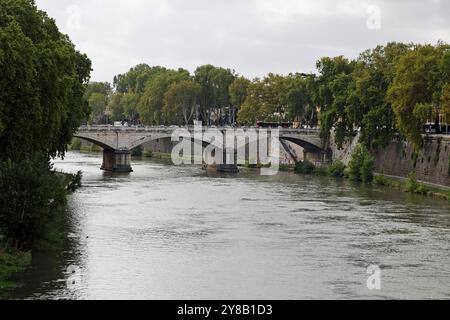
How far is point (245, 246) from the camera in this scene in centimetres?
3353

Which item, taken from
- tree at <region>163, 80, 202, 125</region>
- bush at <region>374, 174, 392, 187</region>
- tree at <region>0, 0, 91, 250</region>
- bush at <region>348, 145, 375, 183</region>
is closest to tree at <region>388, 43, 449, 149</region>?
bush at <region>374, 174, 392, 187</region>

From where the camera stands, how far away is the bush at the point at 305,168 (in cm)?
7019

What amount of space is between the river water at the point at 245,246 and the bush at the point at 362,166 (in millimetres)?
6105

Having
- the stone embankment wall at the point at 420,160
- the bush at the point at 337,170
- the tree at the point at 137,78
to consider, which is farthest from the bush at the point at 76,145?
the bush at the point at 337,170

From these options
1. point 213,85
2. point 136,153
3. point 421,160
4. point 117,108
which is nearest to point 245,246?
point 421,160

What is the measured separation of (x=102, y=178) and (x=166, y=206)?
17.4 metres

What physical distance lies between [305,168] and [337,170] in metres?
4.87

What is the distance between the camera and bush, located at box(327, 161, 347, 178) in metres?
65.6

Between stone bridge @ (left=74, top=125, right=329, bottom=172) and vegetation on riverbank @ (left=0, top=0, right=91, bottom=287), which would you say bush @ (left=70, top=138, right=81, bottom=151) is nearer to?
stone bridge @ (left=74, top=125, right=329, bottom=172)

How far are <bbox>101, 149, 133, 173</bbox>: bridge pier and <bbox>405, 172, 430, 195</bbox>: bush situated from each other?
73.2ft

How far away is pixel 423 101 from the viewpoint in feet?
182

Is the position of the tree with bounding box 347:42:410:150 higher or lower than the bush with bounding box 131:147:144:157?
higher

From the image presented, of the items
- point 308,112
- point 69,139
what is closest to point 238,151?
point 308,112

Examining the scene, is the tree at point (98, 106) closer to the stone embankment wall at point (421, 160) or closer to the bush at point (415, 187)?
the stone embankment wall at point (421, 160)
